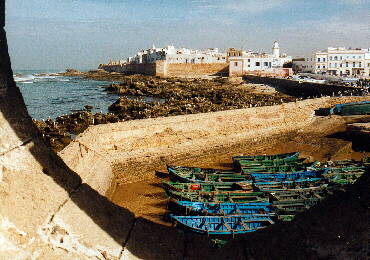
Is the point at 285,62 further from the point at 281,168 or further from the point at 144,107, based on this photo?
the point at 281,168

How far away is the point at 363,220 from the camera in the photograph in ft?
7.85

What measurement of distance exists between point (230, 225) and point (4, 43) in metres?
8.96

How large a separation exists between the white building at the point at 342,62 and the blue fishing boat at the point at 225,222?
189 ft

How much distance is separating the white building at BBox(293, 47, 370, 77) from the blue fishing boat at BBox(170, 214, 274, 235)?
5776 centimetres

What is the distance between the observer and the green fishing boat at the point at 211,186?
46.5ft

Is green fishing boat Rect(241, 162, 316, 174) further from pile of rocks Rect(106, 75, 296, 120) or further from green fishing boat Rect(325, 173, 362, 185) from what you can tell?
pile of rocks Rect(106, 75, 296, 120)

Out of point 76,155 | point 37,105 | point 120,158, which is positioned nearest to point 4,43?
point 76,155

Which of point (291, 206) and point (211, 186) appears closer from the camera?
point (291, 206)

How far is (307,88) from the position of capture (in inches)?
1645

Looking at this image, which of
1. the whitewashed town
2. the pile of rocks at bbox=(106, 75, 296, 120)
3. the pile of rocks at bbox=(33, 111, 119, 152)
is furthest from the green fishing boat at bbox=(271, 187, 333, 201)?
the whitewashed town

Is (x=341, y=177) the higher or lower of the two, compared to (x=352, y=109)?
lower

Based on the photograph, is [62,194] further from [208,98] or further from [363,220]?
[208,98]

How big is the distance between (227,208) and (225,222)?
1035mm

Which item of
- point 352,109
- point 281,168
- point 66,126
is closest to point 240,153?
point 281,168
